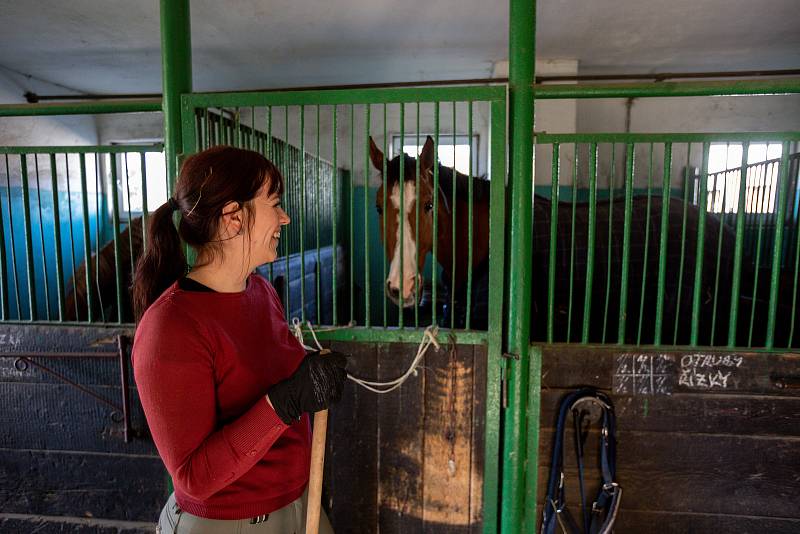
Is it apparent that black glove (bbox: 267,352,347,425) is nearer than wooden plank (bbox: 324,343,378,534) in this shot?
Yes

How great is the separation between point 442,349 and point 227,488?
0.74 metres

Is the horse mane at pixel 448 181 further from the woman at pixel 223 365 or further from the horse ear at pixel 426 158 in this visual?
the woman at pixel 223 365

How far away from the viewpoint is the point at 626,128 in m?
5.20

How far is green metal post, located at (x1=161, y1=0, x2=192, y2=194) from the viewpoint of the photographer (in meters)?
1.47

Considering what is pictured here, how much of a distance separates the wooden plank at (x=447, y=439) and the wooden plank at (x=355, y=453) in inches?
6.9

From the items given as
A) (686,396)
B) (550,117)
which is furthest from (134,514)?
(550,117)

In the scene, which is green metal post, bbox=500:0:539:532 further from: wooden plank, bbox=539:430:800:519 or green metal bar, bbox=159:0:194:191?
green metal bar, bbox=159:0:194:191

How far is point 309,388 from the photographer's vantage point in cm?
90

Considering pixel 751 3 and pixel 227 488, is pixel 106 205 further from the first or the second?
pixel 751 3

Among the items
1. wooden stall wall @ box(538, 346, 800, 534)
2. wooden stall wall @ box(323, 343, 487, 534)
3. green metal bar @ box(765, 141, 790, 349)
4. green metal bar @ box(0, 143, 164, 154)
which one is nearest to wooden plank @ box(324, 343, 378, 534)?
wooden stall wall @ box(323, 343, 487, 534)

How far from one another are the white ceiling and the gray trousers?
3.38m

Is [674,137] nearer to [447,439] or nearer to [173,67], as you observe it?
[447,439]

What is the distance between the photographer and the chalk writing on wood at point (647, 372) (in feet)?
4.58

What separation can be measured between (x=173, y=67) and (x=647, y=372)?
5.84 ft
